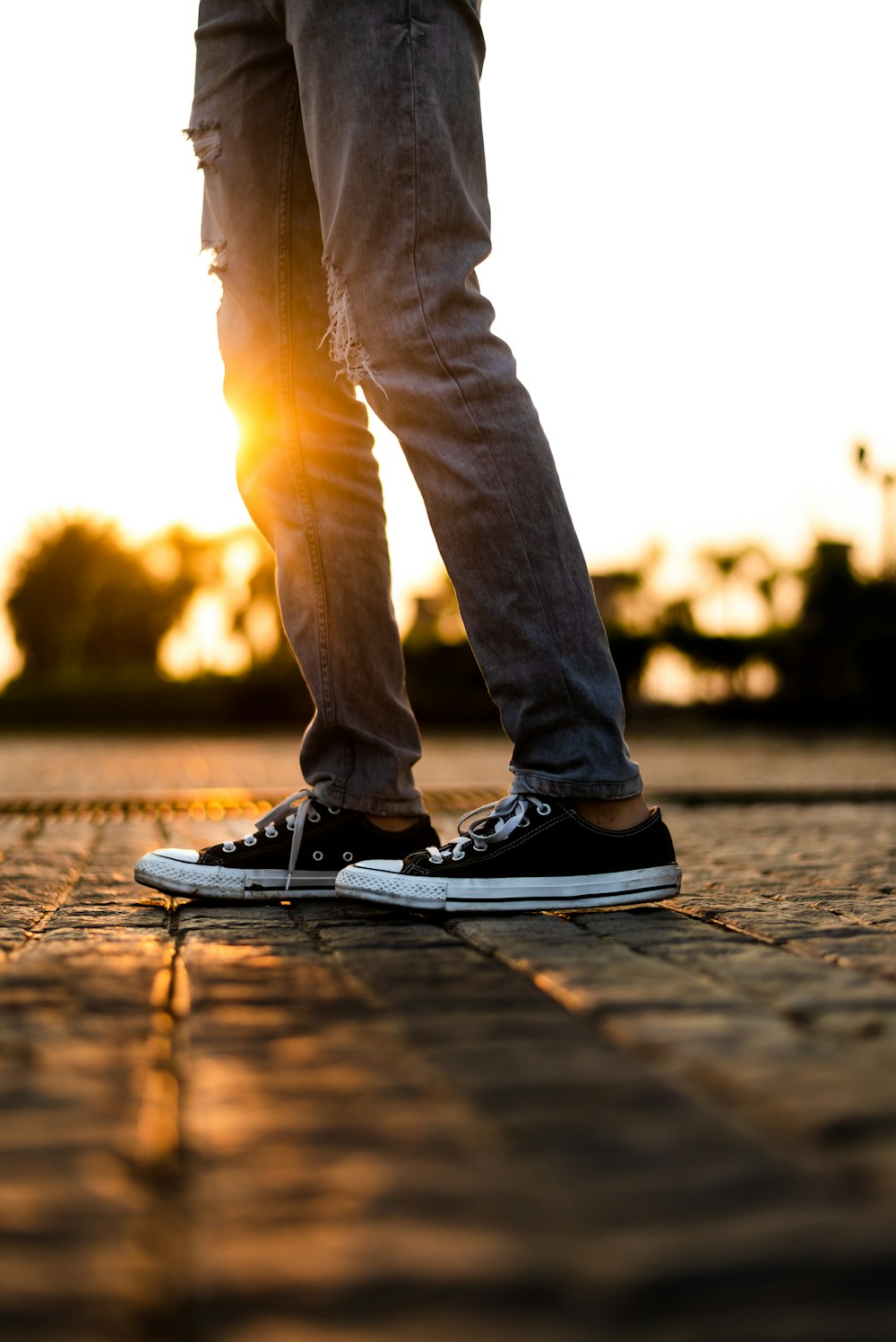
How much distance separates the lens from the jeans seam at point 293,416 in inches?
91.4

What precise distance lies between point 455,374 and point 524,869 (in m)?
0.76

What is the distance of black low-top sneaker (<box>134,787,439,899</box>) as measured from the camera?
7.28 ft

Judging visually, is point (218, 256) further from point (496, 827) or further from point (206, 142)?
point (496, 827)

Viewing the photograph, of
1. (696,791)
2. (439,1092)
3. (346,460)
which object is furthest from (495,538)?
(696,791)

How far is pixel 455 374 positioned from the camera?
6.81ft

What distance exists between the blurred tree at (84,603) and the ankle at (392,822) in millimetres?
33704

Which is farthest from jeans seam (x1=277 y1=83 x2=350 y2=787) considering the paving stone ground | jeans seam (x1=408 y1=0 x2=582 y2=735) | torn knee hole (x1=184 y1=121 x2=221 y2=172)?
the paving stone ground

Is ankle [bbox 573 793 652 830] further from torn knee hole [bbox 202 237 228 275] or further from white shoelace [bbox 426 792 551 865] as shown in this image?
torn knee hole [bbox 202 237 228 275]

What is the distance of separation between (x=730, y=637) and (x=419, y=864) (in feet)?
51.7

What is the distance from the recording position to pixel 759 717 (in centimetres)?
1532

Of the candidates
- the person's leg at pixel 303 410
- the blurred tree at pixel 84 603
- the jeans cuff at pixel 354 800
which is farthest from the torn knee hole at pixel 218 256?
the blurred tree at pixel 84 603

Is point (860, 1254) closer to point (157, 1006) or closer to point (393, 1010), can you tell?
point (393, 1010)

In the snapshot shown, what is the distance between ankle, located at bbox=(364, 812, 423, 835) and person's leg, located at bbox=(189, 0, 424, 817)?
2 cm

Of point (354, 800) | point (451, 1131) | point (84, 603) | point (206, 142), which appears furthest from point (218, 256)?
point (84, 603)
